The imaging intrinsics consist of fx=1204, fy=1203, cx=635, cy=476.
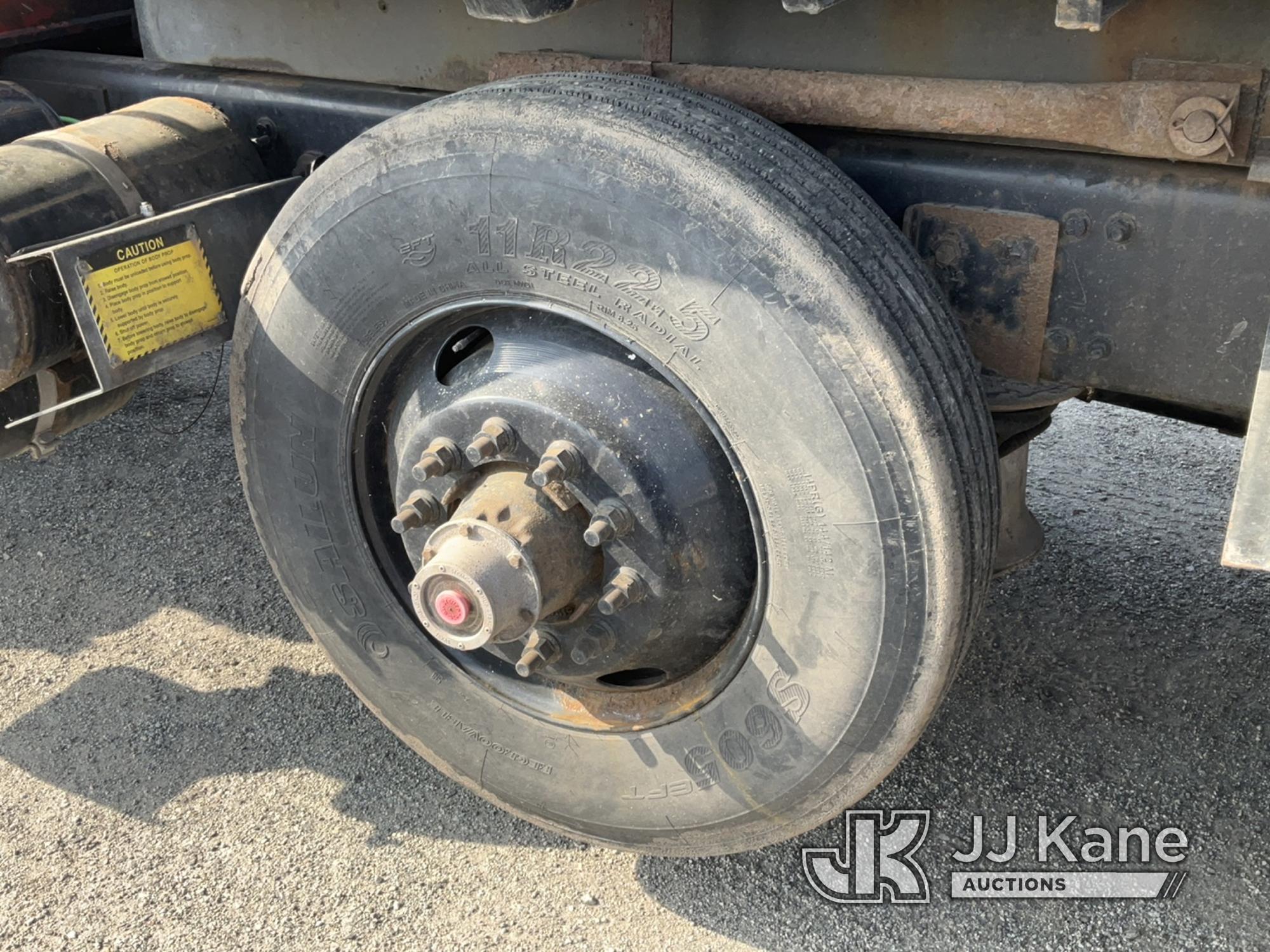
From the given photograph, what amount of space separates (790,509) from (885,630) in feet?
0.69

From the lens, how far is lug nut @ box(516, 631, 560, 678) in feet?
6.20

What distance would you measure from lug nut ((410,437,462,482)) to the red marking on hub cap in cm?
20

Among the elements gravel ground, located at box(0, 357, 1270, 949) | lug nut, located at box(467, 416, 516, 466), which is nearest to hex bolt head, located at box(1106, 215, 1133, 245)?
lug nut, located at box(467, 416, 516, 466)

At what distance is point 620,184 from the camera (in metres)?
1.63

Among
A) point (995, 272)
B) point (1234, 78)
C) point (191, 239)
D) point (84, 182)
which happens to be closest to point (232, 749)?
point (191, 239)

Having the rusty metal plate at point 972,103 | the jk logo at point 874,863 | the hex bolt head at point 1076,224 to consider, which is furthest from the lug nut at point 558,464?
the jk logo at point 874,863

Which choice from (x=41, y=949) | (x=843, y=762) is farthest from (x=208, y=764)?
(x=843, y=762)

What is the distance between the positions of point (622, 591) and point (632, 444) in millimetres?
222

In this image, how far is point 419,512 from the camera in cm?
189

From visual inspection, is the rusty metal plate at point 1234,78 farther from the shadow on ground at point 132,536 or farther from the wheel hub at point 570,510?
the shadow on ground at point 132,536

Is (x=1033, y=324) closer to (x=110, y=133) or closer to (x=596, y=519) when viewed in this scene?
(x=596, y=519)

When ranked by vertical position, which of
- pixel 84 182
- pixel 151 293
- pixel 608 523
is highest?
pixel 84 182

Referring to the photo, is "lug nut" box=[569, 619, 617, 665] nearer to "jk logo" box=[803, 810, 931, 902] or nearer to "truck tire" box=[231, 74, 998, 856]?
"truck tire" box=[231, 74, 998, 856]

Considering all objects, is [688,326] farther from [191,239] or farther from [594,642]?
[191,239]
